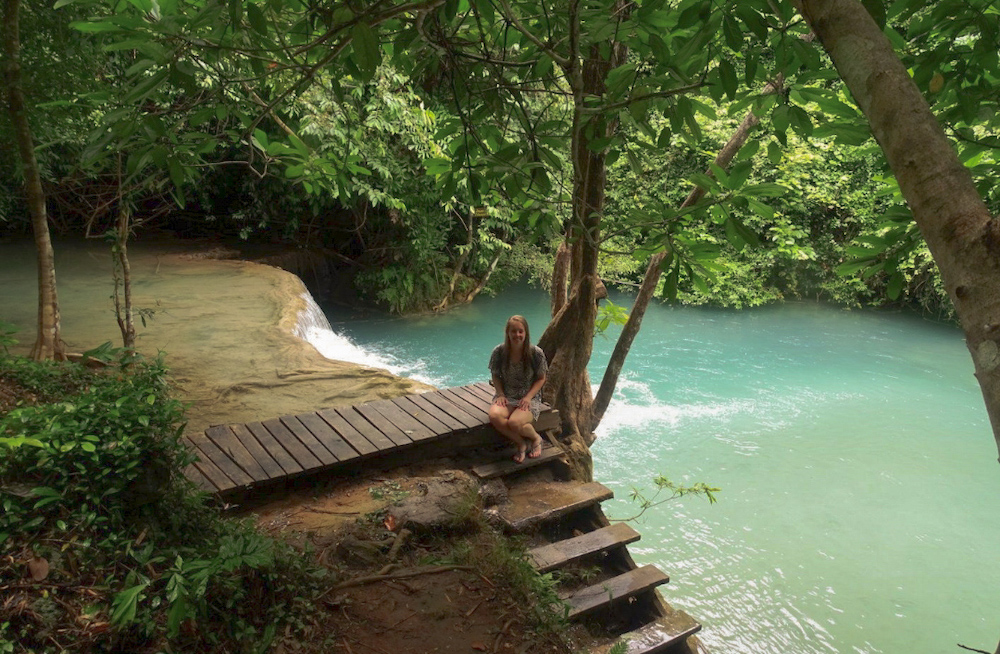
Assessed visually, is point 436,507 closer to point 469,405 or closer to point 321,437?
point 321,437

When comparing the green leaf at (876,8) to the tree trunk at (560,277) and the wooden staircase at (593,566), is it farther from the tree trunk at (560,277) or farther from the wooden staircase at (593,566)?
the tree trunk at (560,277)

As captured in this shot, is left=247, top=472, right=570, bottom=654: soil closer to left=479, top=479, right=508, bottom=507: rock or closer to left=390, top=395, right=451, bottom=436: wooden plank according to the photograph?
left=479, top=479, right=508, bottom=507: rock

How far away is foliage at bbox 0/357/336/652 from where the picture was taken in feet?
6.76

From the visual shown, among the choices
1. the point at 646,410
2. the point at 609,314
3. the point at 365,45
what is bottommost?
the point at 646,410

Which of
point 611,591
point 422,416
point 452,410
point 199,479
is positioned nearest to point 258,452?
point 199,479

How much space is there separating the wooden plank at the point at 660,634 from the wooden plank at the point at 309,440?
1.93 m

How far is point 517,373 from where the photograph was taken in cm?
442

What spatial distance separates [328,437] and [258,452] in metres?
0.43

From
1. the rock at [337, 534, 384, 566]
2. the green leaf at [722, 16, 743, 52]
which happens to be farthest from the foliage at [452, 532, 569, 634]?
the green leaf at [722, 16, 743, 52]

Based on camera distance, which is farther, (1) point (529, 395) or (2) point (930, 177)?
(1) point (529, 395)

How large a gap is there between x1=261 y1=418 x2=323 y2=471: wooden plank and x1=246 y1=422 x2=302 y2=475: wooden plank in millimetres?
21

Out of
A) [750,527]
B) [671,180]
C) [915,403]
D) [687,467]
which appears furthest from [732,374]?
[671,180]

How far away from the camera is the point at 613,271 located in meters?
12.5

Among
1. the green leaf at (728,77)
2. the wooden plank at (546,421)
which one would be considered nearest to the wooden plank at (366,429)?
the wooden plank at (546,421)
